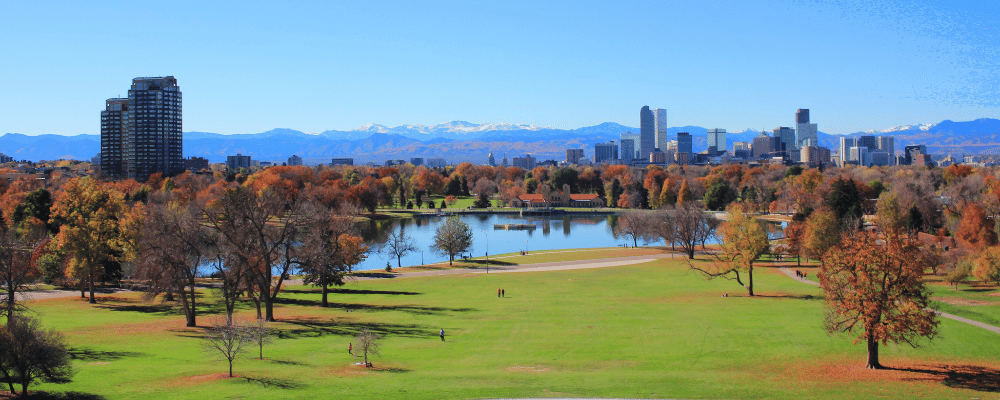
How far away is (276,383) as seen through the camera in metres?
22.8

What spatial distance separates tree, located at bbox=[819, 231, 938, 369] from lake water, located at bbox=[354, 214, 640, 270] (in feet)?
158

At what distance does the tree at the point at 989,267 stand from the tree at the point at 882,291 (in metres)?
21.9

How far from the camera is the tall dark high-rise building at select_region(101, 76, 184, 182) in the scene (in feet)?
591

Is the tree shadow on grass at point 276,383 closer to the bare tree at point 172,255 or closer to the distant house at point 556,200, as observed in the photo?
the bare tree at point 172,255

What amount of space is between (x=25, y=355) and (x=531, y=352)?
16.9m

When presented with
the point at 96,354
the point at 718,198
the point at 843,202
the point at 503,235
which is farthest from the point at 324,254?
the point at 718,198

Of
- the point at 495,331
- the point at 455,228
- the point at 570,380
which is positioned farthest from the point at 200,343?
the point at 455,228

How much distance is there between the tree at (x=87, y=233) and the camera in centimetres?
4134

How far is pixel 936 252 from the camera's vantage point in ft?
169

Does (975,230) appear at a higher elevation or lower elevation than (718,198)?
lower

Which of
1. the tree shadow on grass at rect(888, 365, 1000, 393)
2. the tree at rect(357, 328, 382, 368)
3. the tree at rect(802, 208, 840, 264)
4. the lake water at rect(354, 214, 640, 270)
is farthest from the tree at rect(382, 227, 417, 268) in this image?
the tree shadow on grass at rect(888, 365, 1000, 393)

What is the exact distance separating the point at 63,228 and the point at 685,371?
121 feet

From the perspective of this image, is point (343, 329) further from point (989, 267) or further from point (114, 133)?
point (114, 133)

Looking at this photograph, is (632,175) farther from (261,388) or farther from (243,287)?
(261,388)
